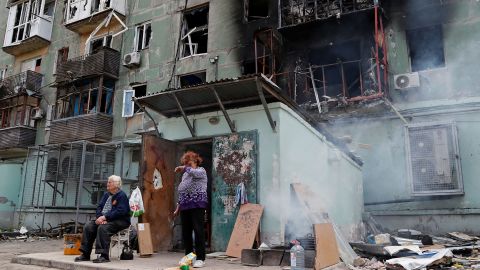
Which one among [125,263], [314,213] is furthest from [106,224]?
[314,213]

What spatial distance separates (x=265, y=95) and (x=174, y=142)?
7.89 ft

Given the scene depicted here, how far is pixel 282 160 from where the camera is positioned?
287 inches

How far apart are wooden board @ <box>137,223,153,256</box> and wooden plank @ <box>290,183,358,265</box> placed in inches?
114

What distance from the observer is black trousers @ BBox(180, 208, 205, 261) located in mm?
6047

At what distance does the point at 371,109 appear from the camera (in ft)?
41.4

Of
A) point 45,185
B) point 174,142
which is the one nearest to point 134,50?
point 45,185

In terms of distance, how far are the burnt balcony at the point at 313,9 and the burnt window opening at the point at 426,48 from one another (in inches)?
77.9

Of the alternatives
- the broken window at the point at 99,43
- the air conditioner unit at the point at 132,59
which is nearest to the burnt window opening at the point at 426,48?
the air conditioner unit at the point at 132,59

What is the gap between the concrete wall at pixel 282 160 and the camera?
714 centimetres

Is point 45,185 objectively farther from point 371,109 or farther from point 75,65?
point 371,109

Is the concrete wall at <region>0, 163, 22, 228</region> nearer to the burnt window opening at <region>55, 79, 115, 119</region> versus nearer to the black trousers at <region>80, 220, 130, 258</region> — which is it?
the burnt window opening at <region>55, 79, 115, 119</region>

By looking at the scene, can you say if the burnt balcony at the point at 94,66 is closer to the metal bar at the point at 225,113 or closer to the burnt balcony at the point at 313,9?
the burnt balcony at the point at 313,9

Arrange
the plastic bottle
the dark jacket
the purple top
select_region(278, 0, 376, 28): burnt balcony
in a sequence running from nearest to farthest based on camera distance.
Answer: the plastic bottle → the purple top → the dark jacket → select_region(278, 0, 376, 28): burnt balcony

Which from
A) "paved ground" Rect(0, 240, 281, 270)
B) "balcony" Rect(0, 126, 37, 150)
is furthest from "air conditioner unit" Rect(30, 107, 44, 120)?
"paved ground" Rect(0, 240, 281, 270)
